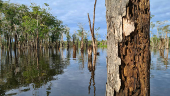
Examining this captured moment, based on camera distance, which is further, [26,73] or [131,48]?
[26,73]

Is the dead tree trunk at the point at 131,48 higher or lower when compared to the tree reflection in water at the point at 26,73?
higher

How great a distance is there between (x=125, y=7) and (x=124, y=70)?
41.3 inches

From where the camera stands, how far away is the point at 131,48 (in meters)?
2.22

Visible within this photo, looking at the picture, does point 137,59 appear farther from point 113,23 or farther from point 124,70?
point 113,23

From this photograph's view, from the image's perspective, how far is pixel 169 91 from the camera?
4.55 meters

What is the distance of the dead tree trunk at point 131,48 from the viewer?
2.22 metres

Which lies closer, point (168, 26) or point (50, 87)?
point (50, 87)

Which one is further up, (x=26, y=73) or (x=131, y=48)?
(x=131, y=48)

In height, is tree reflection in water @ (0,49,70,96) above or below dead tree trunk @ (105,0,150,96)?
below

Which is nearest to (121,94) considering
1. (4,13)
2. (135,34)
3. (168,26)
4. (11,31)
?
(135,34)

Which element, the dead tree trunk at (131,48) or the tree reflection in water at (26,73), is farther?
the tree reflection in water at (26,73)

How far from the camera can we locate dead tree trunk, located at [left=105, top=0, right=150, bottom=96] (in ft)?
7.29

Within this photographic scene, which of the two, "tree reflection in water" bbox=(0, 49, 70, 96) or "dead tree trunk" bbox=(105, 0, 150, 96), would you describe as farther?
"tree reflection in water" bbox=(0, 49, 70, 96)

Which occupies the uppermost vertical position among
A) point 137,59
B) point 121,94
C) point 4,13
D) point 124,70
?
point 4,13
